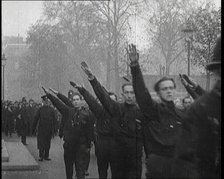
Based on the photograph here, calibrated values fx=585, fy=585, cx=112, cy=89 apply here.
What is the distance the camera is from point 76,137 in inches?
380

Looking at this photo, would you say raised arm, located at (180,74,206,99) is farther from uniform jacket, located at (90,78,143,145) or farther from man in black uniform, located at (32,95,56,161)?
man in black uniform, located at (32,95,56,161)

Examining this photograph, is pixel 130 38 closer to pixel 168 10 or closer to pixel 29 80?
pixel 168 10

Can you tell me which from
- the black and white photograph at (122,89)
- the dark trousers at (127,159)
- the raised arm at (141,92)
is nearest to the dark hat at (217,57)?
the black and white photograph at (122,89)

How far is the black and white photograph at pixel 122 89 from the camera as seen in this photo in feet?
14.7

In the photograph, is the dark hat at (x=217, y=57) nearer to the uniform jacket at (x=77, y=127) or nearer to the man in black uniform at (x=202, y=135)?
the man in black uniform at (x=202, y=135)

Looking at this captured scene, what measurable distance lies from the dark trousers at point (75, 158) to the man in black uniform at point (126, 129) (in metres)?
2.30

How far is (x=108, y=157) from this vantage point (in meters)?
7.82

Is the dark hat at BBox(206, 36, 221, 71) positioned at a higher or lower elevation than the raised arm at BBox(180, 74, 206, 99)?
higher

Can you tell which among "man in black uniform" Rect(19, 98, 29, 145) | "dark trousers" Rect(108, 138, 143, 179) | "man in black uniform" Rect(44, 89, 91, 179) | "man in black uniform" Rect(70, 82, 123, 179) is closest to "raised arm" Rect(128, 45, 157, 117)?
"dark trousers" Rect(108, 138, 143, 179)

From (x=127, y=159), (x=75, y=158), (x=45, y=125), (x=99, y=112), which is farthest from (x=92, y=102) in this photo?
(x=45, y=125)

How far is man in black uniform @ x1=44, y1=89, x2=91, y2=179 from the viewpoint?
31.3 feet

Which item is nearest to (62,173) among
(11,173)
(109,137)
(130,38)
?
(11,173)

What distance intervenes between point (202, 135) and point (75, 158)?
599 centimetres

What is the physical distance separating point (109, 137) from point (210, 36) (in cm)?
864
